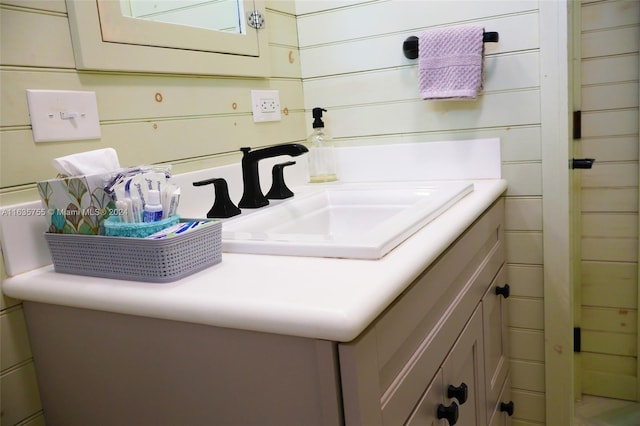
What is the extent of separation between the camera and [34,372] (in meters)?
0.86

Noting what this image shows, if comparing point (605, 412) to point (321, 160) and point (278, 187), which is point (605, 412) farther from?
point (278, 187)

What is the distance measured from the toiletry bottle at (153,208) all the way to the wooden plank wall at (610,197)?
5.45ft

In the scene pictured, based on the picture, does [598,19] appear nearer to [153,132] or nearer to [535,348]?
[535,348]

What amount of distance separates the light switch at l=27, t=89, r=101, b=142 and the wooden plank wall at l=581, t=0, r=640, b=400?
165 centimetres

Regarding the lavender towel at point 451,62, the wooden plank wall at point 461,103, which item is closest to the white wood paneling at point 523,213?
the wooden plank wall at point 461,103

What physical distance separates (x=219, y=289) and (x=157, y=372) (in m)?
0.16

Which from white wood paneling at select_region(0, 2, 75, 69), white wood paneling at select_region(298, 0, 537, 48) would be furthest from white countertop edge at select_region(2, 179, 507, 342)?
white wood paneling at select_region(298, 0, 537, 48)

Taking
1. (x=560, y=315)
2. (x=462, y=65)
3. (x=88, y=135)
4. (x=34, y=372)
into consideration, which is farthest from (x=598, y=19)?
(x=34, y=372)

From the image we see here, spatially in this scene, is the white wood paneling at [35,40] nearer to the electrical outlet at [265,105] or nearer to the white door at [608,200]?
the electrical outlet at [265,105]

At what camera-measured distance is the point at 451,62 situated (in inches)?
53.4

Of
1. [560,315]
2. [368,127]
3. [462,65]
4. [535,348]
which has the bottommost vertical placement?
[535,348]

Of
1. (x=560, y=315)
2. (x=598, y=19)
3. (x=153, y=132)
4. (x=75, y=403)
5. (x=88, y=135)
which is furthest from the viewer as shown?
(x=598, y=19)

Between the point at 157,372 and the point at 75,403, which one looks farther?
the point at 75,403

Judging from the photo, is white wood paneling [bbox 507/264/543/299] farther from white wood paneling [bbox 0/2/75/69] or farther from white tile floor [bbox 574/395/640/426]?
white wood paneling [bbox 0/2/75/69]
